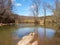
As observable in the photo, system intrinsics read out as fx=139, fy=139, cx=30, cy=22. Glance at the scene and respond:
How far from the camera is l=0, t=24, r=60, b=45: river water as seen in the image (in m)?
2.01

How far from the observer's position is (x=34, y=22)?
205cm

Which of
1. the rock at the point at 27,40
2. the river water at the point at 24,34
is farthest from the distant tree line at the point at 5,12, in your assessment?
the rock at the point at 27,40

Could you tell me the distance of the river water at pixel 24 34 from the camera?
2.01 meters

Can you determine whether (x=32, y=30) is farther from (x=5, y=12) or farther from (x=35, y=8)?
(x=5, y=12)

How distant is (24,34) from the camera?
79.1 inches

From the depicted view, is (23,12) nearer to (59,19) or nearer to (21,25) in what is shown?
(21,25)

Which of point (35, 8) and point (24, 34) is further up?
point (35, 8)

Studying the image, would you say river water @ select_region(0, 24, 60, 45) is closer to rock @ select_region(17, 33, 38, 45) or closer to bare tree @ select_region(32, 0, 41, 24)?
rock @ select_region(17, 33, 38, 45)

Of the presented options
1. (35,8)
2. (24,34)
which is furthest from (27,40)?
(35,8)

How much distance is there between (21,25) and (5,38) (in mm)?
300

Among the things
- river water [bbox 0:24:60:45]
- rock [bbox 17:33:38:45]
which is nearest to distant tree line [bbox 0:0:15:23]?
river water [bbox 0:24:60:45]

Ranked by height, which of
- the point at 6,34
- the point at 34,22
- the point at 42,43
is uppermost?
the point at 34,22

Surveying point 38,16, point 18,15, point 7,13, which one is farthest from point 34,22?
point 7,13

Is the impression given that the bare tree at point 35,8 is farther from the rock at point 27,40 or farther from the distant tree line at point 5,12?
the distant tree line at point 5,12
